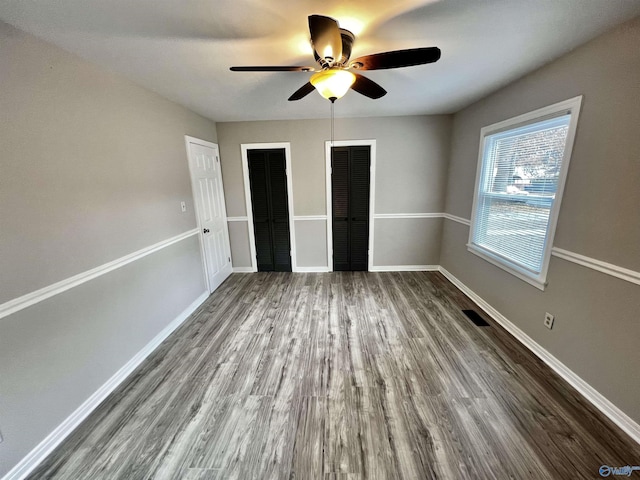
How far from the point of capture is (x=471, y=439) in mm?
1420

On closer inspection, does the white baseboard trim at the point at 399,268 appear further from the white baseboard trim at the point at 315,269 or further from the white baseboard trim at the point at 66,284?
the white baseboard trim at the point at 66,284

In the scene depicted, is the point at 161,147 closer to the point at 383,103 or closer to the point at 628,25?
the point at 383,103

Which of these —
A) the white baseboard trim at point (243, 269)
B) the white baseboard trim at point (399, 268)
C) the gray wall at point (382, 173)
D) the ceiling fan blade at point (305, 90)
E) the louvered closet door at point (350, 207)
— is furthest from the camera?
the white baseboard trim at point (243, 269)

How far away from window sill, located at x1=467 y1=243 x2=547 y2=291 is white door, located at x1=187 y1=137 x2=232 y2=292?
3.42 metres

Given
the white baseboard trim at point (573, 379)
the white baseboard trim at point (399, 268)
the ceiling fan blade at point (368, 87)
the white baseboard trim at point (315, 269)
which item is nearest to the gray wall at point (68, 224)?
the ceiling fan blade at point (368, 87)

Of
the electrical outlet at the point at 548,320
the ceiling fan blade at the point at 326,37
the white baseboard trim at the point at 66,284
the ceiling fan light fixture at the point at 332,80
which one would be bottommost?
the electrical outlet at the point at 548,320

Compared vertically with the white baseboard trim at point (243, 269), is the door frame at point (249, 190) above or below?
above

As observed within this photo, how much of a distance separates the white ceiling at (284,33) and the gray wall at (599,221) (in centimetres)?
18

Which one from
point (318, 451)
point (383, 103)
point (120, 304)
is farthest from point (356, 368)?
point (383, 103)

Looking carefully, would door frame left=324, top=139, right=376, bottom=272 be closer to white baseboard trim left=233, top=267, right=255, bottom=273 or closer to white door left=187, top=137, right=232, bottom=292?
white baseboard trim left=233, top=267, right=255, bottom=273

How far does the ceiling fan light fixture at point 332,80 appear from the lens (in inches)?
56.6

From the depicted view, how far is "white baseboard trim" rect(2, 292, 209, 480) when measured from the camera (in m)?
1.31

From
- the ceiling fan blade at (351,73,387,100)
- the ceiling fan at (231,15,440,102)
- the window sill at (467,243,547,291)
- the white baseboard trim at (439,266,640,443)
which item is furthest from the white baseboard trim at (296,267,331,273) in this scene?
the ceiling fan at (231,15,440,102)

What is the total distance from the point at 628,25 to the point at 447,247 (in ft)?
8.79
